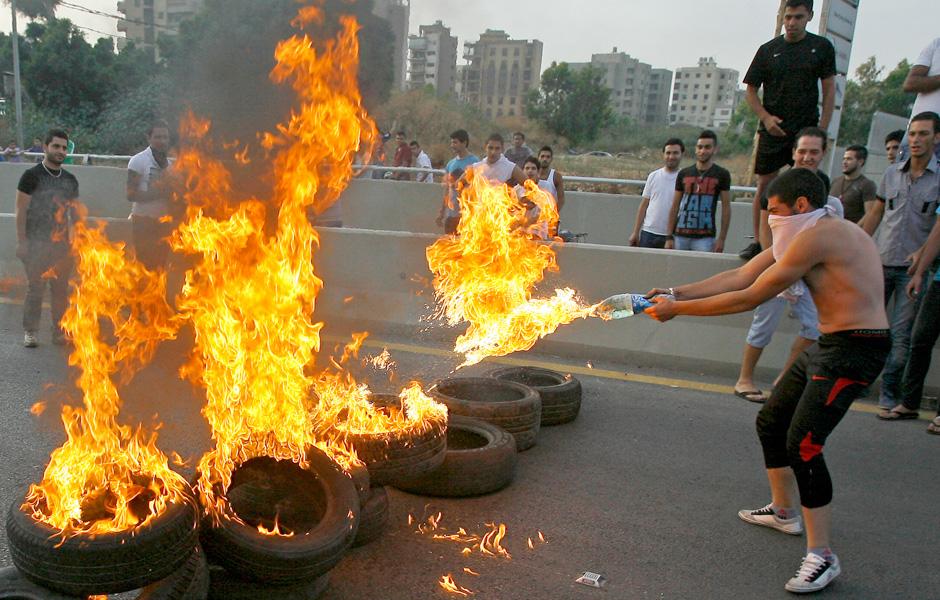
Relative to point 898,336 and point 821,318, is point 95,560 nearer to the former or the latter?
point 821,318

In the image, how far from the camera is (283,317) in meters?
4.41

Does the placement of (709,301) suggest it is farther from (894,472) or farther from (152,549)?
(152,549)

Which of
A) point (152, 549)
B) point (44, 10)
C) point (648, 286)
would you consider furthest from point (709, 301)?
point (44, 10)

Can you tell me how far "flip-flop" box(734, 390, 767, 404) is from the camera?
671 cm

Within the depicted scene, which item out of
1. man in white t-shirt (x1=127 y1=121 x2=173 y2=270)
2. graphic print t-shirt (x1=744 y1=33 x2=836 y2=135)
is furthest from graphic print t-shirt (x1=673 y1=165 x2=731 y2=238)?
man in white t-shirt (x1=127 y1=121 x2=173 y2=270)

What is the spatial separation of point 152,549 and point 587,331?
5738 millimetres

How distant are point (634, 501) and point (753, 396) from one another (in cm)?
262

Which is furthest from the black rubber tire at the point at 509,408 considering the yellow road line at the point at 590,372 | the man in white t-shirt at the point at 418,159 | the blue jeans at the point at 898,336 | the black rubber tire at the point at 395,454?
the man in white t-shirt at the point at 418,159

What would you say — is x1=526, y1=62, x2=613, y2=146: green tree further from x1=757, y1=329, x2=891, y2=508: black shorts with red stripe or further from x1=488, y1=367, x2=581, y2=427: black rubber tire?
x1=757, y1=329, x2=891, y2=508: black shorts with red stripe

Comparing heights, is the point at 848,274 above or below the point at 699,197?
below

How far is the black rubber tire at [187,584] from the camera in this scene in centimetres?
291

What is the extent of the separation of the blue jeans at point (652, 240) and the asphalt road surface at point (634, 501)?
8.59 ft

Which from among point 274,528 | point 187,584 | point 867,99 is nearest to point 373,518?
point 274,528

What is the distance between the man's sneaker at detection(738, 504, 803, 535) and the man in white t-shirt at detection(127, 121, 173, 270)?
676 cm
